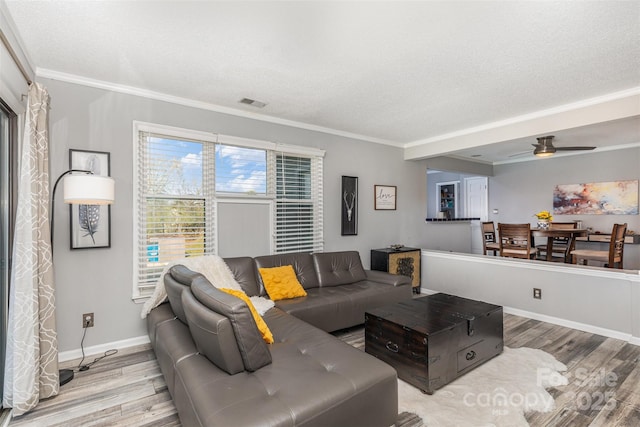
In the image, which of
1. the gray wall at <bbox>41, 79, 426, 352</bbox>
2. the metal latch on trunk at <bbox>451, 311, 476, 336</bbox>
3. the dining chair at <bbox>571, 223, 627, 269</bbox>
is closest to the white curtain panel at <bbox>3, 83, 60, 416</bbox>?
the gray wall at <bbox>41, 79, 426, 352</bbox>

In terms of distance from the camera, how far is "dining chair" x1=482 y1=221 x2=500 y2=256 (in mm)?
5459

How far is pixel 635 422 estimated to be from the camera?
6.38 ft

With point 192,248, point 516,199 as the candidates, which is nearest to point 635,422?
point 192,248

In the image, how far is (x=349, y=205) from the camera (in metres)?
4.76

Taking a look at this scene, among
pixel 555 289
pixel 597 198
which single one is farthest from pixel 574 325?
pixel 597 198

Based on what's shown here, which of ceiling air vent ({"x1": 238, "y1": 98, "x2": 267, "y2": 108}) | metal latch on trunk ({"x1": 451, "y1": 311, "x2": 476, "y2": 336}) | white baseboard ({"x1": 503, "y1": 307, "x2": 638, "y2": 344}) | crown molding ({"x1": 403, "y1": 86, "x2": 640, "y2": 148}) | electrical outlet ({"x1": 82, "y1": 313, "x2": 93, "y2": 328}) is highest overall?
ceiling air vent ({"x1": 238, "y1": 98, "x2": 267, "y2": 108})

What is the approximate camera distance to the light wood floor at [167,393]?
200 cm

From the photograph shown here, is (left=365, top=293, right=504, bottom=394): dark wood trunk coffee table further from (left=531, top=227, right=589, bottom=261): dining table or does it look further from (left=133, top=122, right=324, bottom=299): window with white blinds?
(left=531, top=227, right=589, bottom=261): dining table

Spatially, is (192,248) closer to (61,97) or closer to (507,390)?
(61,97)

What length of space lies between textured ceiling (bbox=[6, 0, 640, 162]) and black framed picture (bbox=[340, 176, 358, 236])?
141 centimetres

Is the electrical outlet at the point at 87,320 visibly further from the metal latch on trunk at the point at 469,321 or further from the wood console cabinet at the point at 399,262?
the wood console cabinet at the point at 399,262

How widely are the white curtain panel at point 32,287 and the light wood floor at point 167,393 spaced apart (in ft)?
0.64

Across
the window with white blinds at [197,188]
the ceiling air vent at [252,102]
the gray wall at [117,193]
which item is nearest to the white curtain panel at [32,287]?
the gray wall at [117,193]

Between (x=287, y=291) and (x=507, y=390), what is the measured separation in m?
2.11
